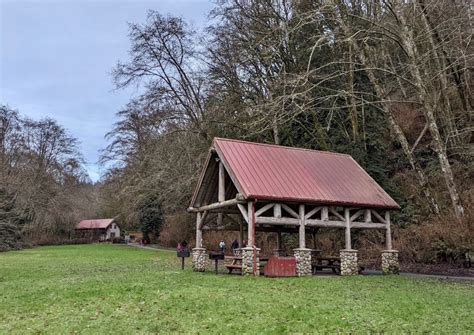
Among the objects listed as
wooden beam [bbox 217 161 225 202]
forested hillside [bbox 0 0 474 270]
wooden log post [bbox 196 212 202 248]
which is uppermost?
forested hillside [bbox 0 0 474 270]

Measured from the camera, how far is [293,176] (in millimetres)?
16500

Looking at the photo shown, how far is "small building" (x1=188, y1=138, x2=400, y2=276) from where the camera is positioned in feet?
49.3

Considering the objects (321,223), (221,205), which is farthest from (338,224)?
(221,205)

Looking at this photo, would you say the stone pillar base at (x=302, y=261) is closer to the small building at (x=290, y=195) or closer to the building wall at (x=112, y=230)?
the small building at (x=290, y=195)

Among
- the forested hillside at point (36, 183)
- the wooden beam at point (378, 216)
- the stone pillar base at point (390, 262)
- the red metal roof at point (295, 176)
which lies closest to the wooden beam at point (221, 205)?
the red metal roof at point (295, 176)

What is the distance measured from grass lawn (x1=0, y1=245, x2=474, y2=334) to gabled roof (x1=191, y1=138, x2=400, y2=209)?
3486 mm

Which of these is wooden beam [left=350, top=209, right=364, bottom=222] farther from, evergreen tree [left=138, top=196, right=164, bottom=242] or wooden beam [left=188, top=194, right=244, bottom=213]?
evergreen tree [left=138, top=196, right=164, bottom=242]

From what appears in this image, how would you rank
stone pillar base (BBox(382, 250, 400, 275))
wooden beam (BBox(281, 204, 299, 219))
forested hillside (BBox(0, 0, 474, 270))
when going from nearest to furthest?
wooden beam (BBox(281, 204, 299, 219)), stone pillar base (BBox(382, 250, 400, 275)), forested hillside (BBox(0, 0, 474, 270))

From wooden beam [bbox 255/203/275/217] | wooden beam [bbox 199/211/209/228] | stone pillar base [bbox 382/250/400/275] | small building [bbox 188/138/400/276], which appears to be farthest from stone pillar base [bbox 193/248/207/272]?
stone pillar base [bbox 382/250/400/275]

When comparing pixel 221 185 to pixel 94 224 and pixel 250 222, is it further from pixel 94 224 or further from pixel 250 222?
pixel 94 224

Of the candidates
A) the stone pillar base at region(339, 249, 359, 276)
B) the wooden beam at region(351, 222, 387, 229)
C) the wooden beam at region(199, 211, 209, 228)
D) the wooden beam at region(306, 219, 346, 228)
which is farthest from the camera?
the wooden beam at region(199, 211, 209, 228)

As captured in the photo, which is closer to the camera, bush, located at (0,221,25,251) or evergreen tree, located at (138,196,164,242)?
bush, located at (0,221,25,251)

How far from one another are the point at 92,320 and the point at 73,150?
155ft

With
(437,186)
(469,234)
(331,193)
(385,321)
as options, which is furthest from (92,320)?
(437,186)
